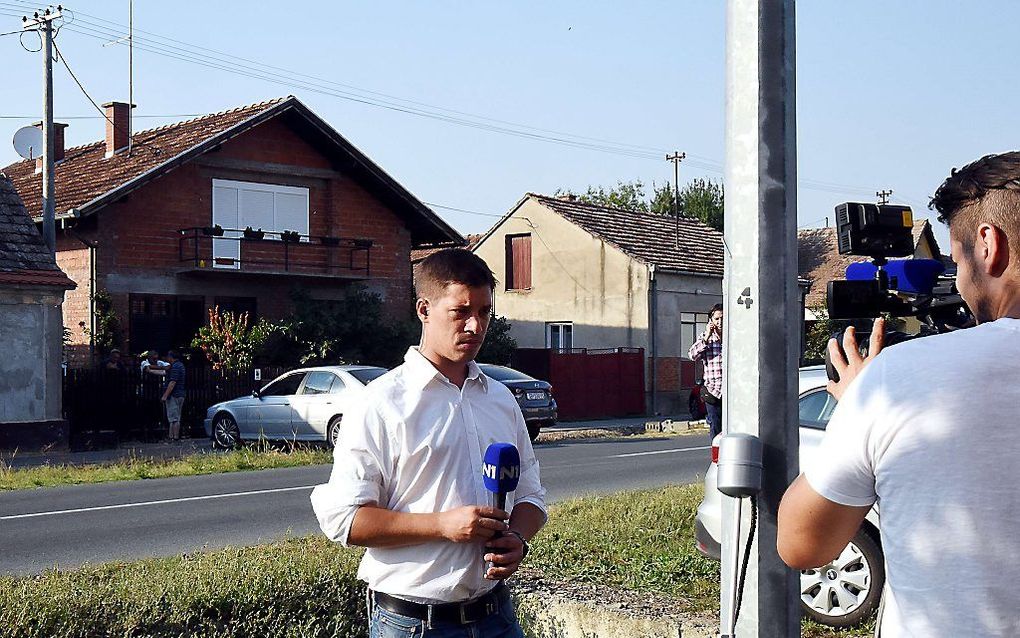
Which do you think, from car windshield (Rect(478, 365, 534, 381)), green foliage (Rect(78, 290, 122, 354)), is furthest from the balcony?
car windshield (Rect(478, 365, 534, 381))

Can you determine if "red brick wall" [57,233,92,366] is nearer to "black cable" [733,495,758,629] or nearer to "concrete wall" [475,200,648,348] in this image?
"concrete wall" [475,200,648,348]

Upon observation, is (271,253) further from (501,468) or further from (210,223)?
(501,468)

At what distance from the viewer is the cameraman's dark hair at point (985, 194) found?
7.54 ft

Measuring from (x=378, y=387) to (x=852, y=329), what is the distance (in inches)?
54.5

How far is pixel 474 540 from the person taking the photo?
10.8 feet

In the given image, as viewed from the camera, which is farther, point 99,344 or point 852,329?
point 99,344

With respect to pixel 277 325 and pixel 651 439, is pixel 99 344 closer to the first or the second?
pixel 277 325

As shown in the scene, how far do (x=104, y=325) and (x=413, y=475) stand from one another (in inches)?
1020

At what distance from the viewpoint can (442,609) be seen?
3.44 metres

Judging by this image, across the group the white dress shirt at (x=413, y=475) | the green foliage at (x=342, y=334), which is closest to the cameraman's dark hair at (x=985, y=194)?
the white dress shirt at (x=413, y=475)

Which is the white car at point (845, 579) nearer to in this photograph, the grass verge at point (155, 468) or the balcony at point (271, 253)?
the grass verge at point (155, 468)

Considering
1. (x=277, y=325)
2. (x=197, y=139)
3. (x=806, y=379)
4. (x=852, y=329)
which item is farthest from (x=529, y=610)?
(x=197, y=139)

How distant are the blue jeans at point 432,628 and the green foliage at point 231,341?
2415 centimetres

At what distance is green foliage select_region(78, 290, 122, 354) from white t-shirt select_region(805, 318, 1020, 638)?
27278 millimetres
